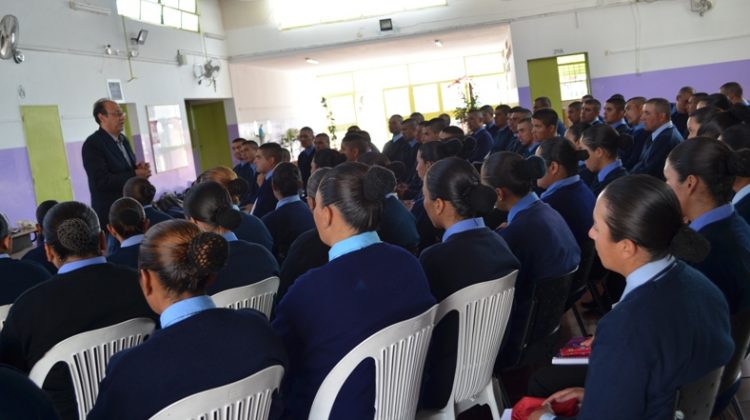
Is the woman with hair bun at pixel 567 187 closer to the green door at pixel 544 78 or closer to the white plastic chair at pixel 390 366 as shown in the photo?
the white plastic chair at pixel 390 366

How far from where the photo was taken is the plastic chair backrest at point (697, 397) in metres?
1.47

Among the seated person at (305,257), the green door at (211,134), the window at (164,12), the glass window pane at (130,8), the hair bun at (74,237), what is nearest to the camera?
the hair bun at (74,237)

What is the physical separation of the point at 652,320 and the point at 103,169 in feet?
13.6

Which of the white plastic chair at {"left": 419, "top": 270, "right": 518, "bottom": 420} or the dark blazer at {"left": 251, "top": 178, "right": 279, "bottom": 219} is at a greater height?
the dark blazer at {"left": 251, "top": 178, "right": 279, "bottom": 219}

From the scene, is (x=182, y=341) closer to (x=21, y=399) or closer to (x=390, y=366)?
(x=21, y=399)

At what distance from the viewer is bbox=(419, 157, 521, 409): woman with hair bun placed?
234 centimetres

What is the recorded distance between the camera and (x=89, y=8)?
30.7 feet

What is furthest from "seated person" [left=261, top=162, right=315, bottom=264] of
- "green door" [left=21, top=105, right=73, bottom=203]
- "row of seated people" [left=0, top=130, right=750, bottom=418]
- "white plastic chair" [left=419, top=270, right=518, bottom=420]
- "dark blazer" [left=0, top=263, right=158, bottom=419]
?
"green door" [left=21, top=105, right=73, bottom=203]

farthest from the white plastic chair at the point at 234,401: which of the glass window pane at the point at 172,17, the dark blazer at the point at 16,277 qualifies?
the glass window pane at the point at 172,17

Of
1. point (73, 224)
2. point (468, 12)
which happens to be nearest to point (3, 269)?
point (73, 224)

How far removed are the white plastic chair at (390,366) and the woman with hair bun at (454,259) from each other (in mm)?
302

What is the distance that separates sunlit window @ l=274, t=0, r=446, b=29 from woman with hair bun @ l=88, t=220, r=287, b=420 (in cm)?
1220

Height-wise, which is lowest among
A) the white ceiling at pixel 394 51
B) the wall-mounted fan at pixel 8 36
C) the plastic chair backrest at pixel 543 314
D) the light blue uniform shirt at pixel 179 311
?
the plastic chair backrest at pixel 543 314

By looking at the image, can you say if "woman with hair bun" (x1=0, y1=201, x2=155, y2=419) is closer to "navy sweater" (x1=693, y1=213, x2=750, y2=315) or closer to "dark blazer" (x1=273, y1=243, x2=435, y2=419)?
"dark blazer" (x1=273, y1=243, x2=435, y2=419)
